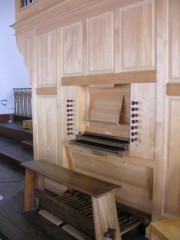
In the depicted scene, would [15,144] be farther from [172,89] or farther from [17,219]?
[172,89]

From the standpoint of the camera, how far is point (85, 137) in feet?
9.66

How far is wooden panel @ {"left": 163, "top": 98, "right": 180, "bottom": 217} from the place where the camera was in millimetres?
2135

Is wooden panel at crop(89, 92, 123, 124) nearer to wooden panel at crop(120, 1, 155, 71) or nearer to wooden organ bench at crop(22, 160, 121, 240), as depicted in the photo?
wooden panel at crop(120, 1, 155, 71)

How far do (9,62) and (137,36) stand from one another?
5.51 meters

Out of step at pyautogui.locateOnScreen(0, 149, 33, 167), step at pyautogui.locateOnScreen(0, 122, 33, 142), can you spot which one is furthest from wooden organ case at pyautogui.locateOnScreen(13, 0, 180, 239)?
step at pyautogui.locateOnScreen(0, 122, 33, 142)

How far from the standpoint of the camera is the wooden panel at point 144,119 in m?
2.29

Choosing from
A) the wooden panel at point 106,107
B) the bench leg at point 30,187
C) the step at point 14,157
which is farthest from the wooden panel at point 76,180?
the step at point 14,157

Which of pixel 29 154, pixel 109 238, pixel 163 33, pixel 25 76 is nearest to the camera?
pixel 163 33

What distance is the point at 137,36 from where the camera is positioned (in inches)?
91.4

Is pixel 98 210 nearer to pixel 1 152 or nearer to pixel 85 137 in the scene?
pixel 85 137

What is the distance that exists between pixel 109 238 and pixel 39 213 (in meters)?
1.03

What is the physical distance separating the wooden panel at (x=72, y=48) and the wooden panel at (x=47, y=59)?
206mm

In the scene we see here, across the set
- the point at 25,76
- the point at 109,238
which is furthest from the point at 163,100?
the point at 25,76

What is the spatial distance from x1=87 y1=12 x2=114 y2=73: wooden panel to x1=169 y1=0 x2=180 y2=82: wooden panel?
2.02 ft
